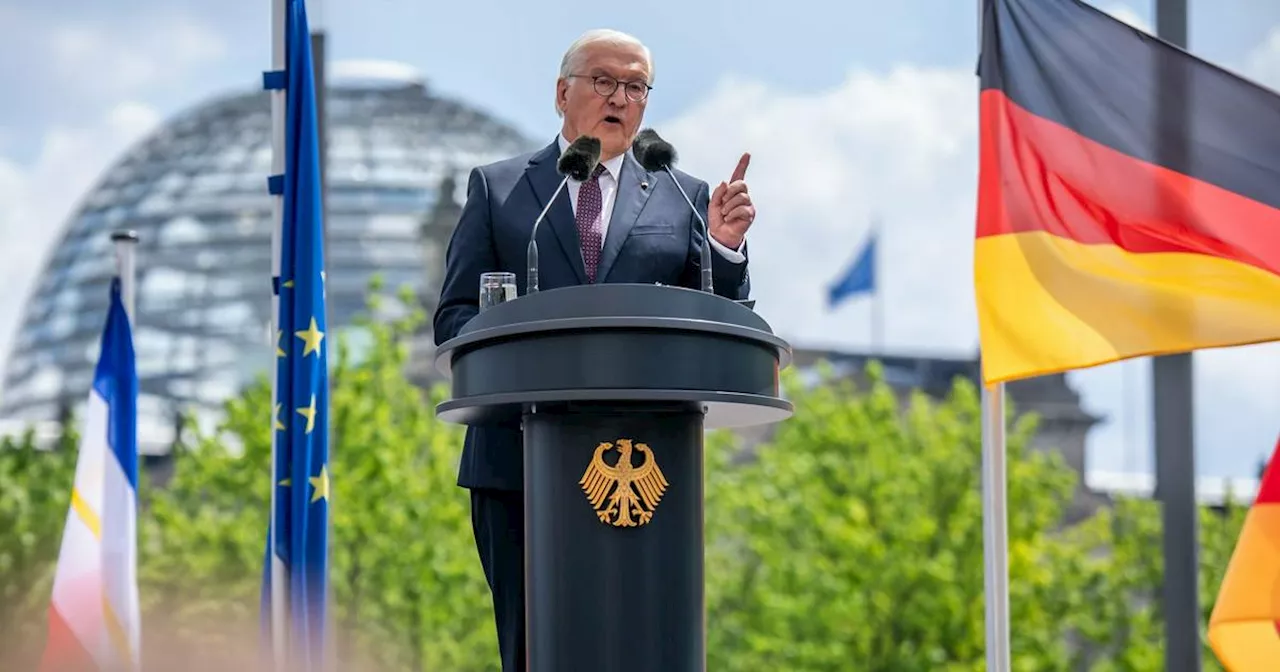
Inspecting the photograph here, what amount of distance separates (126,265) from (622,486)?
6.45m

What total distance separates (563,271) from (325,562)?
2.94 metres

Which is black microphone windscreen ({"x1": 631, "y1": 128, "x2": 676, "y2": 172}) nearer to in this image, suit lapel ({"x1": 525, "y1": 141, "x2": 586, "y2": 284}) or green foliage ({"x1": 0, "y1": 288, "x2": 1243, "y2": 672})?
suit lapel ({"x1": 525, "y1": 141, "x2": 586, "y2": 284})

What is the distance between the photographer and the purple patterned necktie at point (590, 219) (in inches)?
129

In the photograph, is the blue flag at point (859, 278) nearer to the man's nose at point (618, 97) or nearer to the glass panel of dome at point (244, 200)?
the man's nose at point (618, 97)

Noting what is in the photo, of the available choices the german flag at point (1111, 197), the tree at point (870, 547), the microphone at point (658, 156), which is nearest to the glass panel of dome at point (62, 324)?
the tree at point (870, 547)

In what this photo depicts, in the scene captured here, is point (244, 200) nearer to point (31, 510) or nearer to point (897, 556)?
point (31, 510)

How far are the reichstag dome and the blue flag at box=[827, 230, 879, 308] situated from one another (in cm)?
1974

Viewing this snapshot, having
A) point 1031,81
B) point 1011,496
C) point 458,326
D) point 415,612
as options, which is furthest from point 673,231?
point 1011,496

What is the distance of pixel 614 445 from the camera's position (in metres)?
2.69

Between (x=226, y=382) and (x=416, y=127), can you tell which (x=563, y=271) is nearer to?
(x=226, y=382)

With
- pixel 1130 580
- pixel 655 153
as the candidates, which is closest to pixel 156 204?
pixel 1130 580

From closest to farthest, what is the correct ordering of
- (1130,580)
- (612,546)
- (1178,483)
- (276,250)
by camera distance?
(612,546) < (276,250) < (1178,483) < (1130,580)

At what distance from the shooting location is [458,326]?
128 inches

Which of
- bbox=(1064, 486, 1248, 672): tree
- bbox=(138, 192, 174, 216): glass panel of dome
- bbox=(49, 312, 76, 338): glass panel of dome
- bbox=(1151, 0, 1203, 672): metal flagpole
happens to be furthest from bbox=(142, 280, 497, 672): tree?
bbox=(138, 192, 174, 216): glass panel of dome
